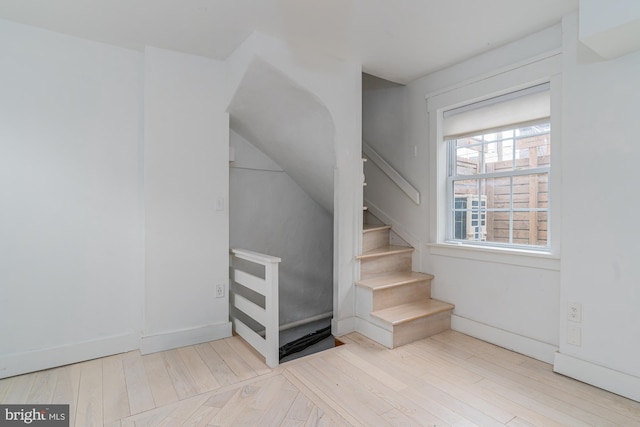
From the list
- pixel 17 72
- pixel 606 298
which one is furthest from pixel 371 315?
pixel 17 72

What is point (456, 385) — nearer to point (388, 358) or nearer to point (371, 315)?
point (388, 358)

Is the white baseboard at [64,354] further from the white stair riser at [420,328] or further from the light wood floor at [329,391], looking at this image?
the white stair riser at [420,328]

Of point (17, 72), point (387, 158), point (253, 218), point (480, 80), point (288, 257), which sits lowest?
point (288, 257)

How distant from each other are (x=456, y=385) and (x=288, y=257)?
2131 millimetres

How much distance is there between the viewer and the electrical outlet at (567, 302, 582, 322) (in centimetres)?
A: 201

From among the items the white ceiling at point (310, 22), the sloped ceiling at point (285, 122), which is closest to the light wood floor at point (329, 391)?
the sloped ceiling at point (285, 122)

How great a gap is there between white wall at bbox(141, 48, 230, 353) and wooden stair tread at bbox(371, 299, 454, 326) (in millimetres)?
1331

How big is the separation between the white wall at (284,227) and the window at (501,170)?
1529mm

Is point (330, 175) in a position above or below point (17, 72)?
below

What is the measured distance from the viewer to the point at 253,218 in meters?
3.32

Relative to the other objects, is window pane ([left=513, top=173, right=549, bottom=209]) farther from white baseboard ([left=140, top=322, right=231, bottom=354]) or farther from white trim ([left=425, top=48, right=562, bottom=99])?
white baseboard ([left=140, top=322, right=231, bottom=354])

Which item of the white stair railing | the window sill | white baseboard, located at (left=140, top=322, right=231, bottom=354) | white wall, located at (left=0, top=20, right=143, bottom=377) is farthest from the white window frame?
white wall, located at (left=0, top=20, right=143, bottom=377)

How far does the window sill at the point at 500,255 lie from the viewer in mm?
2223

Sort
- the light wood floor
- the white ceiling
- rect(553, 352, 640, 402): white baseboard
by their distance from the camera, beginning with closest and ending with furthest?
the light wood floor
rect(553, 352, 640, 402): white baseboard
the white ceiling
